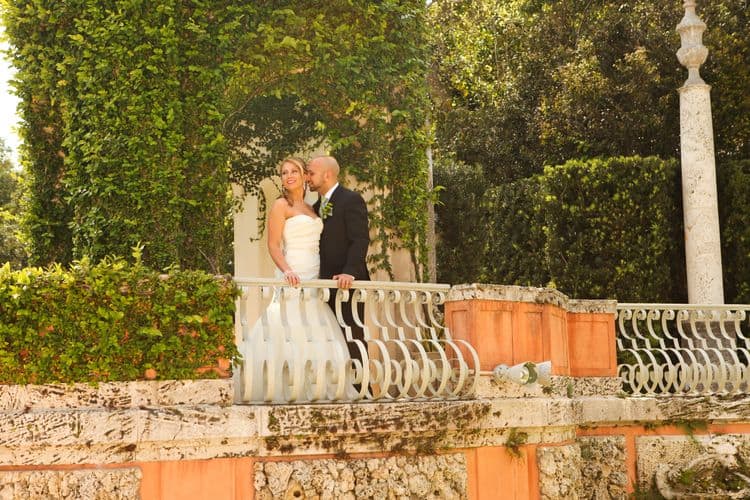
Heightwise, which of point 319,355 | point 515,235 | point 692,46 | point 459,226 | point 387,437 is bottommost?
point 387,437

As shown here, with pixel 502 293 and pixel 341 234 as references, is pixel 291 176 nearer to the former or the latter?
pixel 341 234

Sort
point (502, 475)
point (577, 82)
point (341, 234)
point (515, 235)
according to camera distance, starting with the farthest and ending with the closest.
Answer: point (577, 82), point (515, 235), point (341, 234), point (502, 475)

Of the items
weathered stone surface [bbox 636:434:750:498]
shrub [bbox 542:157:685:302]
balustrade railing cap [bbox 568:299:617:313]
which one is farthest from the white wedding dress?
shrub [bbox 542:157:685:302]

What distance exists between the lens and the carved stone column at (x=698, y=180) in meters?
11.7

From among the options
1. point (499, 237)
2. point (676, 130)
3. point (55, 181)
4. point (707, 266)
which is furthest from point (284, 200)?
point (676, 130)

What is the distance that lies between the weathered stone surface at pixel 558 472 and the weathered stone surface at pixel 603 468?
0.83 metres

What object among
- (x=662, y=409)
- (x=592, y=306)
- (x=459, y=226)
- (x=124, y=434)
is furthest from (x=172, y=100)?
(x=459, y=226)

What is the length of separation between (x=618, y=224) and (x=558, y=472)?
22.4 ft

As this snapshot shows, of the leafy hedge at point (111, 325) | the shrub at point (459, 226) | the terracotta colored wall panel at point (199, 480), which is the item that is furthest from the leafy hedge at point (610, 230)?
the terracotta colored wall panel at point (199, 480)

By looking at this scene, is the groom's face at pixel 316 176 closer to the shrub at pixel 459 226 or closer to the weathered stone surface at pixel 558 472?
the weathered stone surface at pixel 558 472

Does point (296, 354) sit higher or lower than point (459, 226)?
lower

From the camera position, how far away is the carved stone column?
11719 millimetres

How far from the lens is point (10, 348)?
5145 millimetres

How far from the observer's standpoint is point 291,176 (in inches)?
259
